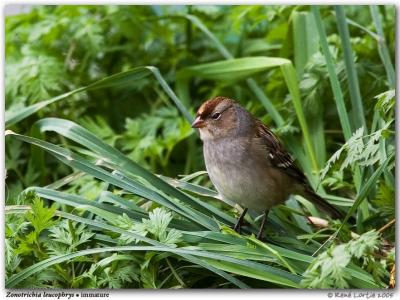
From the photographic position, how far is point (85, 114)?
316 centimetres

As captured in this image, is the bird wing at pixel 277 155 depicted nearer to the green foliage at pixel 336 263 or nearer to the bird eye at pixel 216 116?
the bird eye at pixel 216 116

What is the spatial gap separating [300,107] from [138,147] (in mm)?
599

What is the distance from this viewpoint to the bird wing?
255 centimetres

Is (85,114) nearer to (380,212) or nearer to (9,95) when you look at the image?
(9,95)

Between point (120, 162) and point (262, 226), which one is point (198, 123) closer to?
point (120, 162)

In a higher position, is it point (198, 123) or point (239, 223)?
point (198, 123)

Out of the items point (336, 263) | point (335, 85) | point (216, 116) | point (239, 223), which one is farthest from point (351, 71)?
point (336, 263)

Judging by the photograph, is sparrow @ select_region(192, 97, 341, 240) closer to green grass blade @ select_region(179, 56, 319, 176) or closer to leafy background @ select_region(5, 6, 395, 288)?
leafy background @ select_region(5, 6, 395, 288)

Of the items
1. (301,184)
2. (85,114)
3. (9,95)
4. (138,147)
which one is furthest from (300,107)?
(9,95)

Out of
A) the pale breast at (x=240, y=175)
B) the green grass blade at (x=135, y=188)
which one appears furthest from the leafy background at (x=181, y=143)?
the pale breast at (x=240, y=175)

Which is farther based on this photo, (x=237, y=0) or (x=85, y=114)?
(x=85, y=114)

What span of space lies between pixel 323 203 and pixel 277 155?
0.23m

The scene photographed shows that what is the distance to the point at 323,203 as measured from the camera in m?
2.63

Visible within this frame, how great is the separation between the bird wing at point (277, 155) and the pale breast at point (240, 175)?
6cm
